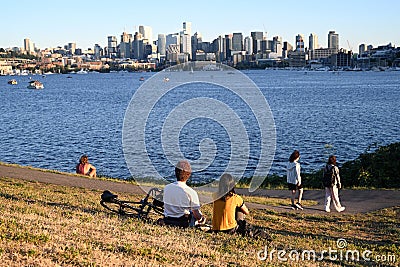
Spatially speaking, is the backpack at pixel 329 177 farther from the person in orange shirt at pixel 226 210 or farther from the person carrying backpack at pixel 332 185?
the person in orange shirt at pixel 226 210

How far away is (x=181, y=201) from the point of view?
902cm

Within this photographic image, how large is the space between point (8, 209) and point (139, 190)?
6778mm

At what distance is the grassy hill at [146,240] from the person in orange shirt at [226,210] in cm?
31

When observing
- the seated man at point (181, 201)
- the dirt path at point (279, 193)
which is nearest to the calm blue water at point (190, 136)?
the dirt path at point (279, 193)

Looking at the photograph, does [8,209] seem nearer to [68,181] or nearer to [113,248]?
[113,248]

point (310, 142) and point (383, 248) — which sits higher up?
point (383, 248)

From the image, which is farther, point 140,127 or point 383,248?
point 140,127

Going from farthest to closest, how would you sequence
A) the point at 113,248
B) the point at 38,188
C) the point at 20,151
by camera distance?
the point at 20,151 → the point at 38,188 → the point at 113,248

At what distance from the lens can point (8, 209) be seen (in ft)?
31.0

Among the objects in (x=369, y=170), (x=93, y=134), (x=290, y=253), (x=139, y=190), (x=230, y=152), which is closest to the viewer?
(x=290, y=253)

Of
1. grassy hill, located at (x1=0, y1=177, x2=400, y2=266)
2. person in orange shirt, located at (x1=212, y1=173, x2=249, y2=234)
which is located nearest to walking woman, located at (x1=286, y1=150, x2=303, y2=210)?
grassy hill, located at (x1=0, y1=177, x2=400, y2=266)

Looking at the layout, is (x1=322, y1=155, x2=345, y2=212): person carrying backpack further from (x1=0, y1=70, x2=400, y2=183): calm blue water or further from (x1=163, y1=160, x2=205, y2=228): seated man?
(x1=0, y1=70, x2=400, y2=183): calm blue water

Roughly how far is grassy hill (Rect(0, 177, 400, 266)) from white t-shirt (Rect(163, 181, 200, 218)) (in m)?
0.40

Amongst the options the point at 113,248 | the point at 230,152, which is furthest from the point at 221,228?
the point at 230,152
